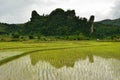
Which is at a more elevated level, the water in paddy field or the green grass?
the water in paddy field

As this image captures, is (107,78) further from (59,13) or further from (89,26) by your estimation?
(59,13)

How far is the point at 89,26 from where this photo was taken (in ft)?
365

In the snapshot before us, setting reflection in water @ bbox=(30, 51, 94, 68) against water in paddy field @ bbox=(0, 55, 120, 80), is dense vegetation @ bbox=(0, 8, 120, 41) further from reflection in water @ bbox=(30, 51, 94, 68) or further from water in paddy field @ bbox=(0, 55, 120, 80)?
water in paddy field @ bbox=(0, 55, 120, 80)

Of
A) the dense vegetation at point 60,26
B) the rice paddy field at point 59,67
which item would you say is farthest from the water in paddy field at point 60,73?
the dense vegetation at point 60,26

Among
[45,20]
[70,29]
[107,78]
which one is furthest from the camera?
[45,20]

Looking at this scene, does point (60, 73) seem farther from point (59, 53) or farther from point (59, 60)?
point (59, 53)

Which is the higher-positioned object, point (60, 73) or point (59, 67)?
point (60, 73)

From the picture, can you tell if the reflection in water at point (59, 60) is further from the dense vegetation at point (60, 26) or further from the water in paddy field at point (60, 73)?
the dense vegetation at point (60, 26)

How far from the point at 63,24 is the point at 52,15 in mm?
13038

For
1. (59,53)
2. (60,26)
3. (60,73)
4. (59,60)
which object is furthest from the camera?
(60,26)

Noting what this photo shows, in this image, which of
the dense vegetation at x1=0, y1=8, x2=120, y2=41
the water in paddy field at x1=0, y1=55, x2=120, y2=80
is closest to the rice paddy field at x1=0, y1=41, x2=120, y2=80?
the water in paddy field at x1=0, y1=55, x2=120, y2=80

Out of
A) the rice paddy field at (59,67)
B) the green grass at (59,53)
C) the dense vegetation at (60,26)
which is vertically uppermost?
the dense vegetation at (60,26)

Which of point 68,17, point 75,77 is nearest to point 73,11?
point 68,17

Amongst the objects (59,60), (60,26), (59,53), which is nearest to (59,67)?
(59,60)
